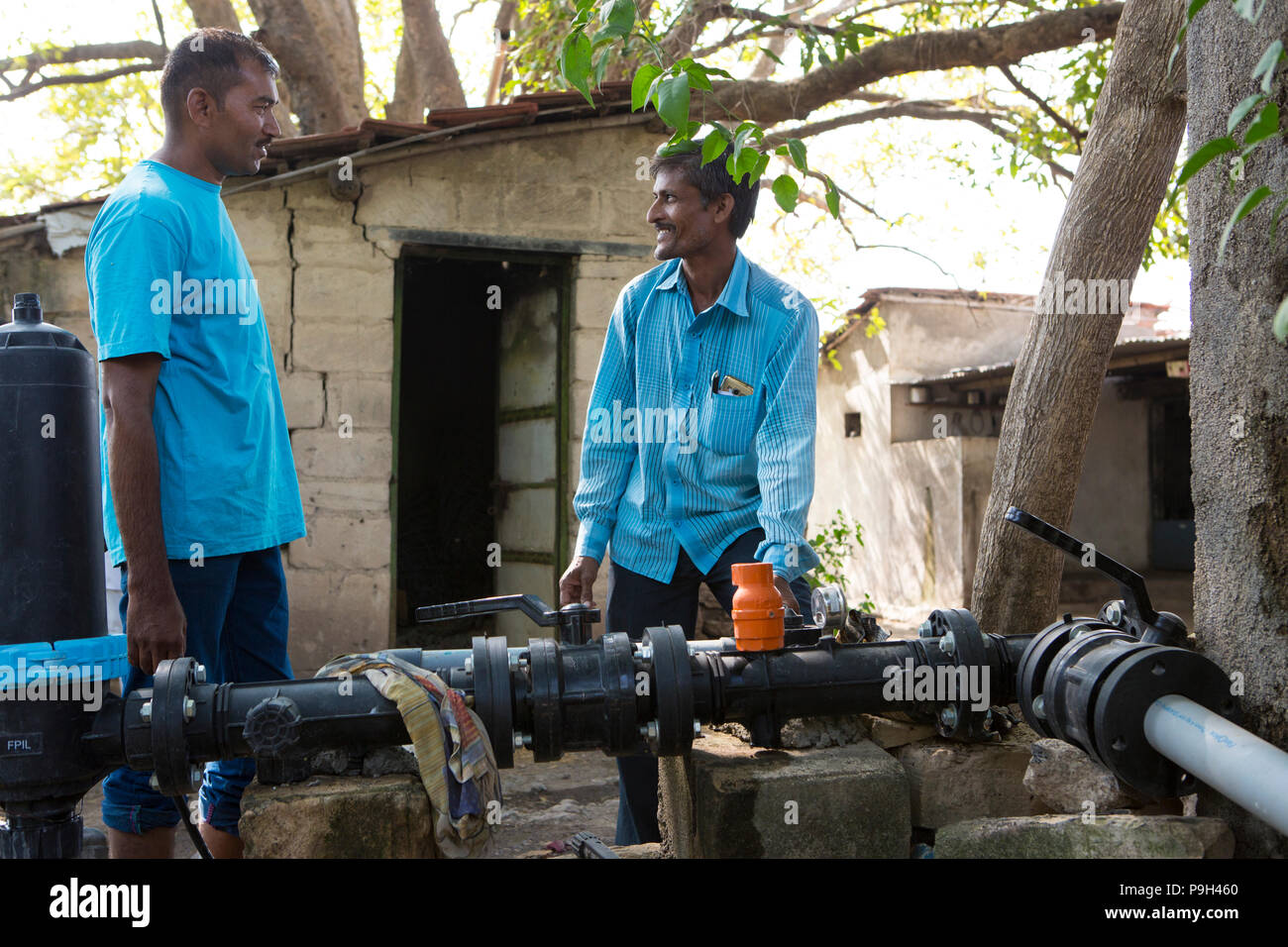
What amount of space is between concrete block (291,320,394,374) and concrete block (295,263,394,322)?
0.13 ft

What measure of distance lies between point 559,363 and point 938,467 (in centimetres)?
824

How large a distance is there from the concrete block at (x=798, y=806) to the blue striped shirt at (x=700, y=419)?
0.71 meters

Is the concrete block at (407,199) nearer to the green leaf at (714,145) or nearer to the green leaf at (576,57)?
the green leaf at (576,57)

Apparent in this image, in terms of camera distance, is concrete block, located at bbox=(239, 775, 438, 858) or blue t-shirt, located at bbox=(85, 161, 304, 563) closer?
concrete block, located at bbox=(239, 775, 438, 858)

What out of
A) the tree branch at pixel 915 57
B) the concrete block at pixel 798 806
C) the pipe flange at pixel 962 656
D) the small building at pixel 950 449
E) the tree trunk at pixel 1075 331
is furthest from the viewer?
the small building at pixel 950 449

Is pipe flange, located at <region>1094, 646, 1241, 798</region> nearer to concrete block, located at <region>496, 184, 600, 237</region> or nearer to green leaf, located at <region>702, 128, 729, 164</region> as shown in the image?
green leaf, located at <region>702, 128, 729, 164</region>

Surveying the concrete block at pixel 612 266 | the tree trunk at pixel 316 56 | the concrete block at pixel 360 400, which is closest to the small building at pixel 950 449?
the tree trunk at pixel 316 56

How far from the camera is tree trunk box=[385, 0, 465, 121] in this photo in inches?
395

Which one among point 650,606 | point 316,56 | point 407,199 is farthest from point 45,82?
point 650,606

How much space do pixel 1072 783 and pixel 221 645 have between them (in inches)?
78.2

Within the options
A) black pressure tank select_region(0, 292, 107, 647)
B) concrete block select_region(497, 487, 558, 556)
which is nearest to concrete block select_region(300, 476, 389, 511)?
concrete block select_region(497, 487, 558, 556)

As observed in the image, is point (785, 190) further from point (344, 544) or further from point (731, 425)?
point (344, 544)

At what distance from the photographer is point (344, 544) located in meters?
5.89

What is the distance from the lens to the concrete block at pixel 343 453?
584cm
